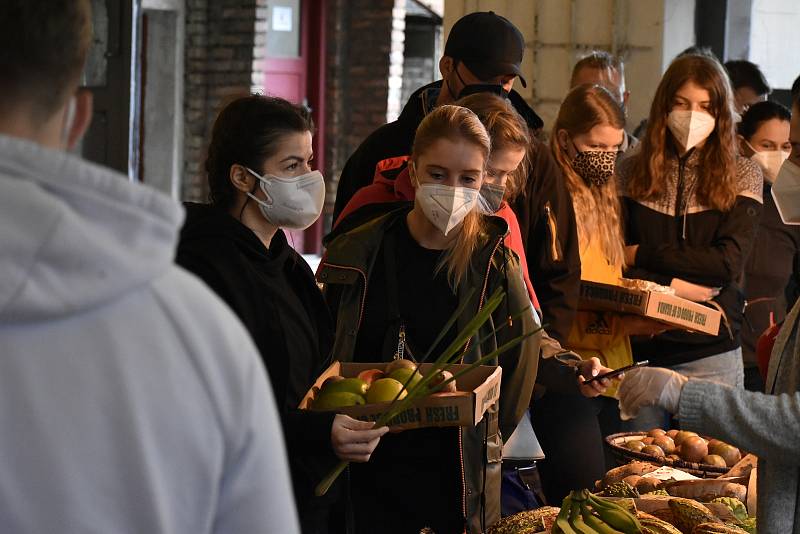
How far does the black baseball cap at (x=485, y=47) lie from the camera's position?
3891 mm

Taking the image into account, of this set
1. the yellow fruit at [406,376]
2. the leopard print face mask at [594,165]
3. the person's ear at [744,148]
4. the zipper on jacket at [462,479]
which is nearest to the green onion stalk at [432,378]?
the yellow fruit at [406,376]

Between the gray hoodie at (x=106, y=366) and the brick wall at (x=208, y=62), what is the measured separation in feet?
34.4

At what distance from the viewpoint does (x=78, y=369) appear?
102 centimetres

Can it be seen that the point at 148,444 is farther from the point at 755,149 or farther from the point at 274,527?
the point at 755,149

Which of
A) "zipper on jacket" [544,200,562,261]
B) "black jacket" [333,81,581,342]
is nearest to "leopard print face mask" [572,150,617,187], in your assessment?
"black jacket" [333,81,581,342]

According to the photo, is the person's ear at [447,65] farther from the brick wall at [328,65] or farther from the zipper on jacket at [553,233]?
the brick wall at [328,65]

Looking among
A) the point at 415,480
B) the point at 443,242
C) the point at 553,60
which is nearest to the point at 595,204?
the point at 443,242

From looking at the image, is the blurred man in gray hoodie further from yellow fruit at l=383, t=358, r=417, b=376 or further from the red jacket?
the red jacket

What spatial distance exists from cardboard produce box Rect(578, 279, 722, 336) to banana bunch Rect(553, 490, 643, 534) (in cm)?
134

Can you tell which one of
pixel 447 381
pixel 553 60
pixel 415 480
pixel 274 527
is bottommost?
pixel 415 480

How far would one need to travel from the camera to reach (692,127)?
4.38 metres

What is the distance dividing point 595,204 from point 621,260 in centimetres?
23

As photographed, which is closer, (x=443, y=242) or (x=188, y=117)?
(x=443, y=242)

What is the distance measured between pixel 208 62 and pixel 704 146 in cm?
798
